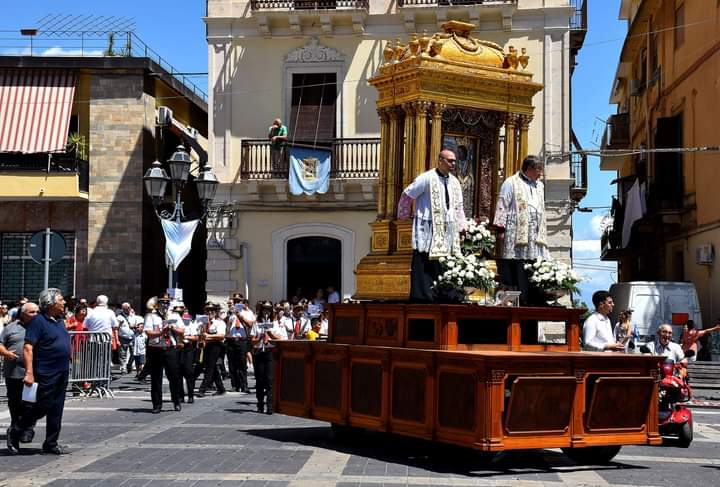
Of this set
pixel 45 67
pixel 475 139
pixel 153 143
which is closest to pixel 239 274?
pixel 153 143

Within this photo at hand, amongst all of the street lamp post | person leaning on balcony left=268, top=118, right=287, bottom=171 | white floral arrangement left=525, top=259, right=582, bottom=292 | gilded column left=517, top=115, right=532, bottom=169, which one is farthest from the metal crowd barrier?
white floral arrangement left=525, top=259, right=582, bottom=292

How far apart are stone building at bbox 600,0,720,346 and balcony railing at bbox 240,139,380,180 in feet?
19.8

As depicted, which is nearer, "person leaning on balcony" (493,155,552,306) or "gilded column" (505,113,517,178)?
"person leaning on balcony" (493,155,552,306)

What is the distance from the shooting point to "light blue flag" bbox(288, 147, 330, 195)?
29219 mm

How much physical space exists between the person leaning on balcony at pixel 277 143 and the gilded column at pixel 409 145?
1492 cm

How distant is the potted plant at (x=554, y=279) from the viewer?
13078 mm

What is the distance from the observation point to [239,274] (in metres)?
30.1

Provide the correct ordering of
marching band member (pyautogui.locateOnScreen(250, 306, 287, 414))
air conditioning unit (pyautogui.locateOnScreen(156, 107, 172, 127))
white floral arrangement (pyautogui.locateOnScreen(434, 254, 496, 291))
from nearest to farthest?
white floral arrangement (pyautogui.locateOnScreen(434, 254, 496, 291)), marching band member (pyautogui.locateOnScreen(250, 306, 287, 414)), air conditioning unit (pyautogui.locateOnScreen(156, 107, 172, 127))

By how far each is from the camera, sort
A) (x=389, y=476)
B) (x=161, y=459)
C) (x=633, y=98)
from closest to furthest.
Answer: (x=389, y=476) → (x=161, y=459) → (x=633, y=98)

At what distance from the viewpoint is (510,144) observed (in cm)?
1499

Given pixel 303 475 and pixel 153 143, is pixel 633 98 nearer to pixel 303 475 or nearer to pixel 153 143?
pixel 153 143

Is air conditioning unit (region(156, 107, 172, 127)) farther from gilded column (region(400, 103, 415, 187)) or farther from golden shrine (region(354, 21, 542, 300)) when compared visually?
gilded column (region(400, 103, 415, 187))

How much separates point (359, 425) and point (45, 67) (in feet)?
70.8

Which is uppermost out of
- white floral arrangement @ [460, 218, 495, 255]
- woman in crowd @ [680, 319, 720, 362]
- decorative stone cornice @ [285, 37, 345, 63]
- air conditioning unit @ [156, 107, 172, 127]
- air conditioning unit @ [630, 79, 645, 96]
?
air conditioning unit @ [630, 79, 645, 96]
